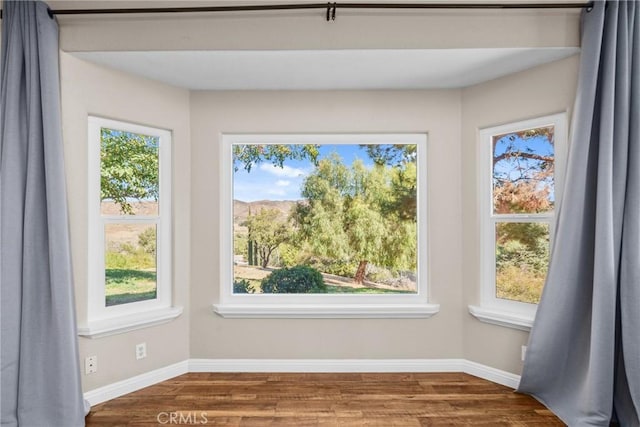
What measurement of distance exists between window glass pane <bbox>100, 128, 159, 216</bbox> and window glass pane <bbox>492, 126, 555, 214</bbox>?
2.67 meters

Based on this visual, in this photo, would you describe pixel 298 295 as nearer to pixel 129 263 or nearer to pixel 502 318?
pixel 129 263

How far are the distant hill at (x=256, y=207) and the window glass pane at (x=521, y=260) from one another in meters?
1.67

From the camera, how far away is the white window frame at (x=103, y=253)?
8.34 feet

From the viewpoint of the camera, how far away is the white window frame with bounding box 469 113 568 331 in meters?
2.59

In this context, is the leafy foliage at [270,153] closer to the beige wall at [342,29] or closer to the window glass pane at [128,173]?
the window glass pane at [128,173]

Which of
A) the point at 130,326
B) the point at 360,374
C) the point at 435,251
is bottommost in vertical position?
the point at 360,374

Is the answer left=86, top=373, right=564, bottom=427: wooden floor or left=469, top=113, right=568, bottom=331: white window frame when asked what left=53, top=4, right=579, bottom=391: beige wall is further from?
left=86, top=373, right=564, bottom=427: wooden floor

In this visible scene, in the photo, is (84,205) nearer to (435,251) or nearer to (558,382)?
(435,251)

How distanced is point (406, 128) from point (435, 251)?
3.32ft

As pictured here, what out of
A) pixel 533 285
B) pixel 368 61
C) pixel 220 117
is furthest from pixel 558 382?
pixel 220 117

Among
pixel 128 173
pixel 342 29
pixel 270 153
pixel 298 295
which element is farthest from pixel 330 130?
pixel 128 173

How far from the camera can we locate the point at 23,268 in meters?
2.13

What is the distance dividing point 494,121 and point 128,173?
2778mm

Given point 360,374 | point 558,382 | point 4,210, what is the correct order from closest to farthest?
1. point 4,210
2. point 558,382
3. point 360,374
